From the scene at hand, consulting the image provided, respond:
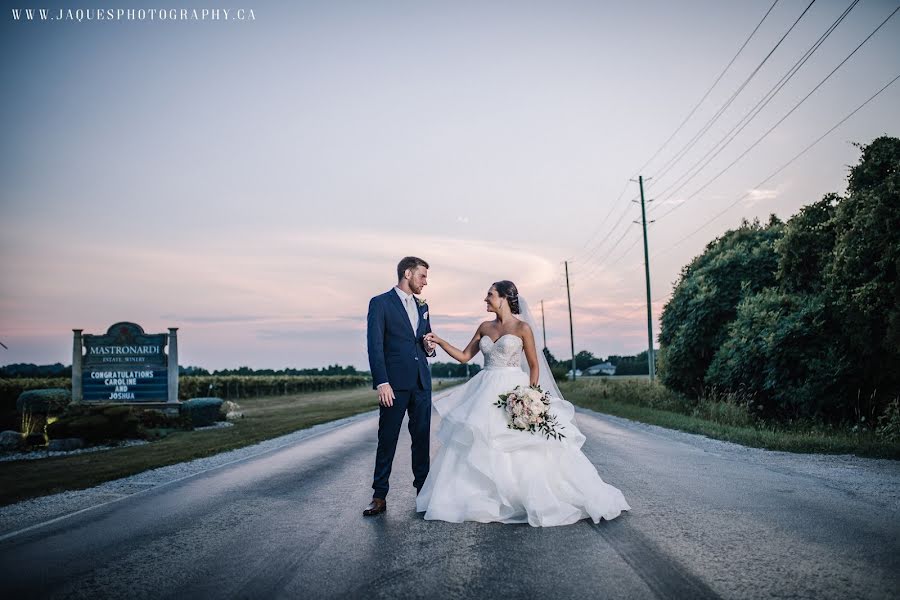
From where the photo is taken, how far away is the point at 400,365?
6574mm

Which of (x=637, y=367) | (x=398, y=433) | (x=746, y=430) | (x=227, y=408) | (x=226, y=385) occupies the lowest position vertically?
(x=637, y=367)

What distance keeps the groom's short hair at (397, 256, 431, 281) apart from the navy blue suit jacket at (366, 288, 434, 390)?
222 millimetres

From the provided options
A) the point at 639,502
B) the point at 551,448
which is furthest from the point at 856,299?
the point at 551,448

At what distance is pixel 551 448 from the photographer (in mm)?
6266

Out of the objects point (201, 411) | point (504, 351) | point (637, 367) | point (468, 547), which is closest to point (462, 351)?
point (504, 351)

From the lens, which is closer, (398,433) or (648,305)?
(398,433)

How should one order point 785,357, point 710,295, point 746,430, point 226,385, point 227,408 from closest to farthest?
point 746,430 → point 785,357 → point 710,295 → point 227,408 → point 226,385

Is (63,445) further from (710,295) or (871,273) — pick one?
(710,295)

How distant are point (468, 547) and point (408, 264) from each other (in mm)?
3132

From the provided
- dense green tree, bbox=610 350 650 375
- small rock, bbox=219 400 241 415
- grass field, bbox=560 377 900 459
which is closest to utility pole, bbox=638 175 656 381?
grass field, bbox=560 377 900 459

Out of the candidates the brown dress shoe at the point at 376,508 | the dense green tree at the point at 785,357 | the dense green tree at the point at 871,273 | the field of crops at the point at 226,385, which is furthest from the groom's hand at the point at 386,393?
the field of crops at the point at 226,385

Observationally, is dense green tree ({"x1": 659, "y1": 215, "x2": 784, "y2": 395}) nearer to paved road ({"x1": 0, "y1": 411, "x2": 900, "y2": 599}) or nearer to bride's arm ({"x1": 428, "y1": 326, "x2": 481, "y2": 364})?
paved road ({"x1": 0, "y1": 411, "x2": 900, "y2": 599})

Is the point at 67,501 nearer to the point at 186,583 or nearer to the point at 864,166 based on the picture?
the point at 186,583

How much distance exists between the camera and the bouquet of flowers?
6.23 meters
